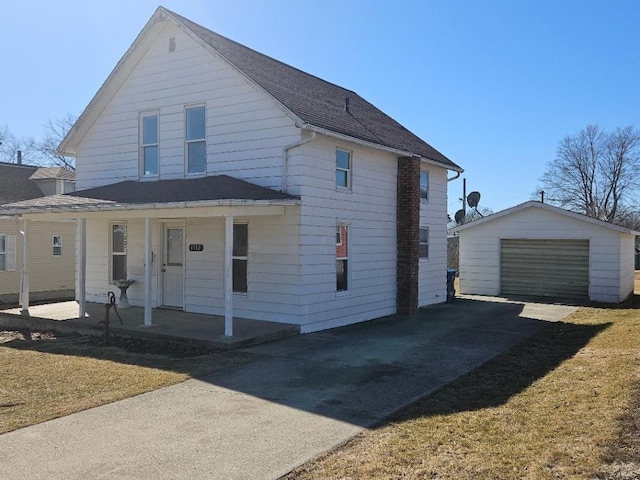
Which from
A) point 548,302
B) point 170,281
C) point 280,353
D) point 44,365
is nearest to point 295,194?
point 280,353

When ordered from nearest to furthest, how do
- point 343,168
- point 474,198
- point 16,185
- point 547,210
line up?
point 343,168 < point 547,210 < point 16,185 < point 474,198

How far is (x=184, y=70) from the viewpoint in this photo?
13875mm

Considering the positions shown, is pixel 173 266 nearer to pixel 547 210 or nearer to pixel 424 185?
pixel 424 185

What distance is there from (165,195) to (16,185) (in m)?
14.7

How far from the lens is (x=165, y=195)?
12.0 m

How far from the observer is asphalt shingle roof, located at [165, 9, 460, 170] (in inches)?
499

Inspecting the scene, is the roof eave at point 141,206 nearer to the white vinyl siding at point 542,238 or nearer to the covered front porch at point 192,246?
the covered front porch at point 192,246

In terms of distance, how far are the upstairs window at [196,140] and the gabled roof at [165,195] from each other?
22.8 inches

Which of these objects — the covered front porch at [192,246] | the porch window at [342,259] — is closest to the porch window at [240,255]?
the covered front porch at [192,246]

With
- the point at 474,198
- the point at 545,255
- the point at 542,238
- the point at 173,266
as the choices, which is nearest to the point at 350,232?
the point at 173,266

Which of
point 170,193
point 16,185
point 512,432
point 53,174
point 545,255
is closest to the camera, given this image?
point 512,432

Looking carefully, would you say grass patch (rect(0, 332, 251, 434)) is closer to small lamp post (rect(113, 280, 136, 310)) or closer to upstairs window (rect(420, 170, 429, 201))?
small lamp post (rect(113, 280, 136, 310))

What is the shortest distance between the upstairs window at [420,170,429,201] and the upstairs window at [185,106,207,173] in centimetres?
682

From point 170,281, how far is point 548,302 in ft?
40.7
